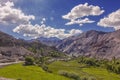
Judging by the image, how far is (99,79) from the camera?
142 m

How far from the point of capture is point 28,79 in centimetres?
7412

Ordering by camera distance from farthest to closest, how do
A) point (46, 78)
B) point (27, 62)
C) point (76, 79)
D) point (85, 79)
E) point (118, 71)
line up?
1. point (118, 71)
2. point (27, 62)
3. point (85, 79)
4. point (76, 79)
5. point (46, 78)

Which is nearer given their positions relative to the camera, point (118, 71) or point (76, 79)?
point (76, 79)

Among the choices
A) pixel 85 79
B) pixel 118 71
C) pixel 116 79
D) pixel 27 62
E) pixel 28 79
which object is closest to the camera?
pixel 28 79

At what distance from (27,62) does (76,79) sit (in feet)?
127

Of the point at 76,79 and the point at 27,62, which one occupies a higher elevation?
the point at 27,62

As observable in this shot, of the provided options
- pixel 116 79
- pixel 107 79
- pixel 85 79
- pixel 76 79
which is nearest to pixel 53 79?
pixel 76 79

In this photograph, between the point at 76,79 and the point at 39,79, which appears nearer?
the point at 39,79

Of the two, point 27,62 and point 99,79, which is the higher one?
point 27,62

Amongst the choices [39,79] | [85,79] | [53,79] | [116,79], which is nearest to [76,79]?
[85,79]

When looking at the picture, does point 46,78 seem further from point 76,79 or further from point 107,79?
point 107,79

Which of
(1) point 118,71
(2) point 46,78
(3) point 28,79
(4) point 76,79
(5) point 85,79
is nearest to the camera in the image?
(3) point 28,79

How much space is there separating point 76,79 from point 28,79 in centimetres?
3979

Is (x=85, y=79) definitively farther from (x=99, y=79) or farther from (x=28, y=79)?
(x=28, y=79)
